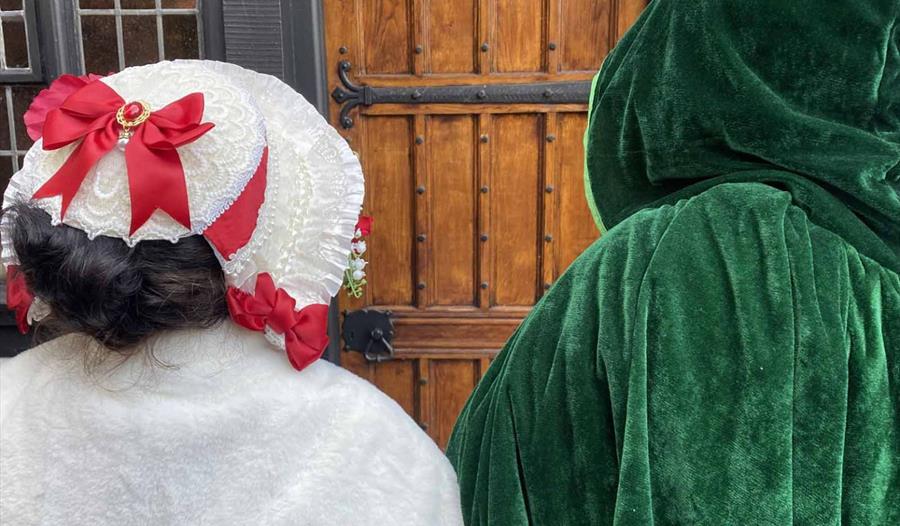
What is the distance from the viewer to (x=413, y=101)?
1.99 m

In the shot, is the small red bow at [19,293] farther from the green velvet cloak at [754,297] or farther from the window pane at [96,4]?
the window pane at [96,4]

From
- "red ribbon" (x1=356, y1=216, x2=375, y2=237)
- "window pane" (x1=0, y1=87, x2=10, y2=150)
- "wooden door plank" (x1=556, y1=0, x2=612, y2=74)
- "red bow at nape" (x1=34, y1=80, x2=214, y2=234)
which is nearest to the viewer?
"red bow at nape" (x1=34, y1=80, x2=214, y2=234)

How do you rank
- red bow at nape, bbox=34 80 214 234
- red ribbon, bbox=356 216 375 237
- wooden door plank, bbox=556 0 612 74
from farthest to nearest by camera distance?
1. wooden door plank, bbox=556 0 612 74
2. red ribbon, bbox=356 216 375 237
3. red bow at nape, bbox=34 80 214 234

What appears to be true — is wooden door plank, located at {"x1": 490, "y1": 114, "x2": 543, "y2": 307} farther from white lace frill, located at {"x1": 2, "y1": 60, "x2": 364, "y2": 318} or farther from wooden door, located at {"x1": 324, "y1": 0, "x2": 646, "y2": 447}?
white lace frill, located at {"x1": 2, "y1": 60, "x2": 364, "y2": 318}

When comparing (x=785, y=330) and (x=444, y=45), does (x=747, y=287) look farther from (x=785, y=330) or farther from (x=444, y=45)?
(x=444, y=45)

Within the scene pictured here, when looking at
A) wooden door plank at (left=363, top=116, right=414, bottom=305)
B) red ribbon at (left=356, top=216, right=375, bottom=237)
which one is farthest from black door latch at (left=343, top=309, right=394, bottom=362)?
red ribbon at (left=356, top=216, right=375, bottom=237)

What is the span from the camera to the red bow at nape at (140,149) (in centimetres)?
66

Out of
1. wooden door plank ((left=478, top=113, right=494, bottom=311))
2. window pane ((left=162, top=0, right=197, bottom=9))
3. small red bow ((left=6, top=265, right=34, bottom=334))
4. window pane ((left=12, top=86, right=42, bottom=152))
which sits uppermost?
window pane ((left=162, top=0, right=197, bottom=9))

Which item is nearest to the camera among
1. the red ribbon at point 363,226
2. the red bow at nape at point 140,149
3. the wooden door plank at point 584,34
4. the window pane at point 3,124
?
the red bow at nape at point 140,149

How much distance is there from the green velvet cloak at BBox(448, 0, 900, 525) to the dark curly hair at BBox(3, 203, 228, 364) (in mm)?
361

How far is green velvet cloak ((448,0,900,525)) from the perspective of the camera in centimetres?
70

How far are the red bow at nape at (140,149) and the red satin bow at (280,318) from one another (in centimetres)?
9

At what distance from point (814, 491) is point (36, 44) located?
1992mm

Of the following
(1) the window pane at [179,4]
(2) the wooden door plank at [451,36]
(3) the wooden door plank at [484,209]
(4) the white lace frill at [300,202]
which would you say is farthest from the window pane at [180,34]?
(4) the white lace frill at [300,202]
